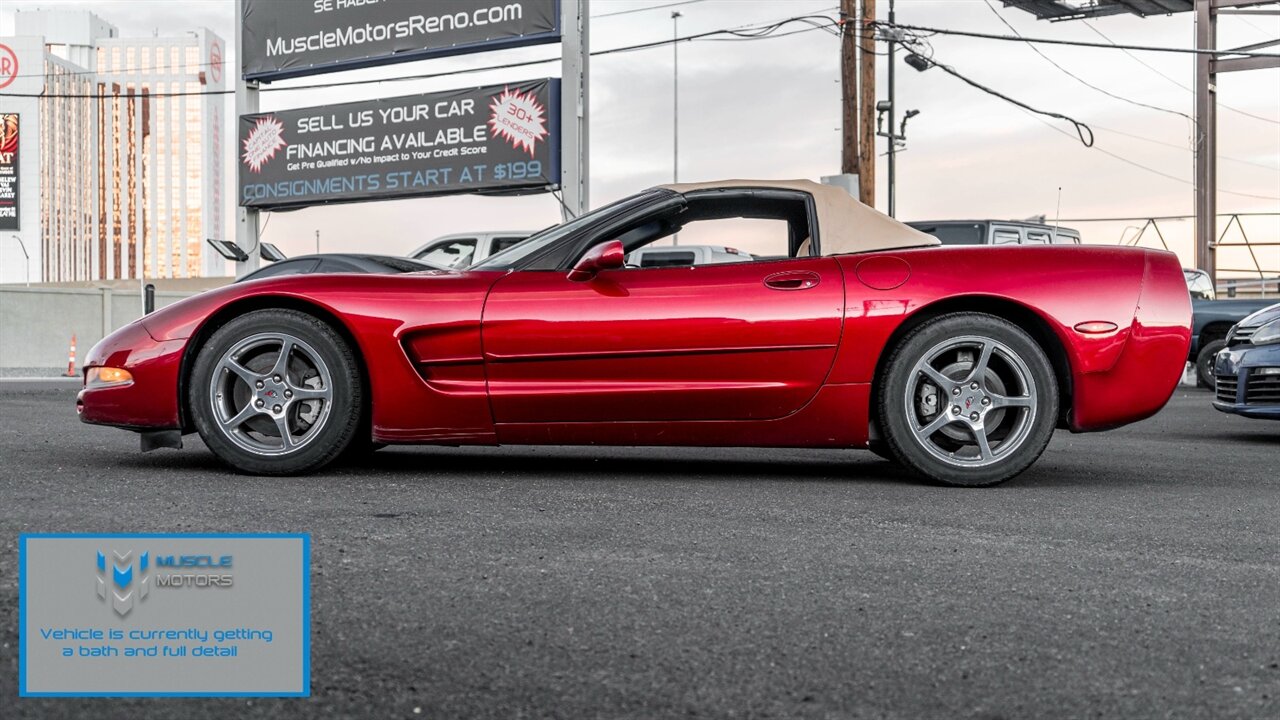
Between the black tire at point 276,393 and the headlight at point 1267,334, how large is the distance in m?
5.48

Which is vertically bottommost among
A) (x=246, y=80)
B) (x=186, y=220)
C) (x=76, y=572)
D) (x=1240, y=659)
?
(x=1240, y=659)

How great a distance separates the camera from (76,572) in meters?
1.88

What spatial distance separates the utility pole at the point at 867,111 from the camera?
17.8 meters

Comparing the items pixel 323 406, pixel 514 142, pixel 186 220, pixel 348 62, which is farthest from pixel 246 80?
pixel 186 220

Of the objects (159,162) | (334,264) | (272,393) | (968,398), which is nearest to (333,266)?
(334,264)

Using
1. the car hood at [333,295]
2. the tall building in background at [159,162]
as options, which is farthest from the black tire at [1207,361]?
the tall building in background at [159,162]

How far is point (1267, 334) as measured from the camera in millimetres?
7504

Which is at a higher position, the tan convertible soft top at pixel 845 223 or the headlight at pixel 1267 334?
the tan convertible soft top at pixel 845 223

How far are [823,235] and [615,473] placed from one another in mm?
1320

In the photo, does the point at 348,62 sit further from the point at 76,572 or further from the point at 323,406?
the point at 76,572

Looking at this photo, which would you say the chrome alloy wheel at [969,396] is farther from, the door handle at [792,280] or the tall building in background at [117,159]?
the tall building in background at [117,159]

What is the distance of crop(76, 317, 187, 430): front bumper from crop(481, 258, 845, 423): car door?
128 centimetres

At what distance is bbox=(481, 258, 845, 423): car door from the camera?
4828mm

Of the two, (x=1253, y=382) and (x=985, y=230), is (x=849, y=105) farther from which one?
(x=1253, y=382)
